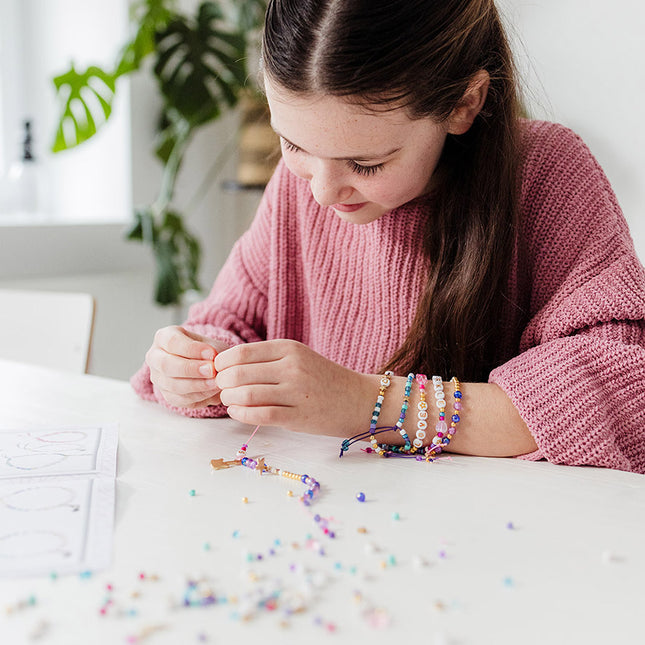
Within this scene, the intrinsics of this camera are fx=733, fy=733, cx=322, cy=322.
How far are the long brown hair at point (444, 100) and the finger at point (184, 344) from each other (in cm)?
25

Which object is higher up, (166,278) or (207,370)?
(207,370)

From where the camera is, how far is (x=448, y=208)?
884 millimetres

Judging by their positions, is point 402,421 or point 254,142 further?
point 254,142

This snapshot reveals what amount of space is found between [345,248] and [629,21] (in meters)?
1.23

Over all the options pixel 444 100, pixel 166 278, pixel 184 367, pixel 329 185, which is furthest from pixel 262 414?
pixel 166 278

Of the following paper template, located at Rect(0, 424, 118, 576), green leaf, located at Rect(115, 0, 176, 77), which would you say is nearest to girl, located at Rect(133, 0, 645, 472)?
paper template, located at Rect(0, 424, 118, 576)

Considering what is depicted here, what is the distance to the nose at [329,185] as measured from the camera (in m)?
0.74

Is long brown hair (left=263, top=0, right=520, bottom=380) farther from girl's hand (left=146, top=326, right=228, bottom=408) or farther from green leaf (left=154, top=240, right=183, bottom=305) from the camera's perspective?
green leaf (left=154, top=240, right=183, bottom=305)

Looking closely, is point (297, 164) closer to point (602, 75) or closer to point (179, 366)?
point (179, 366)

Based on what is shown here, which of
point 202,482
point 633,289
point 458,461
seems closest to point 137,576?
point 202,482

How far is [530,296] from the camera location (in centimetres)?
91

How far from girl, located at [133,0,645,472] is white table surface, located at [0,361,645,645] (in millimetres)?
61

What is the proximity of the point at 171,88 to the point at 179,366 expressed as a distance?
1.30m

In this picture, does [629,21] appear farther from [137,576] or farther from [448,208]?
[137,576]
